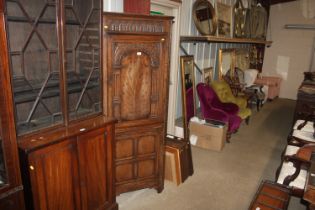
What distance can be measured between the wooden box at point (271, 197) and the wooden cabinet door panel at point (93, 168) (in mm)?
1213

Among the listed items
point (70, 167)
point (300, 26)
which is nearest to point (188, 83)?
point (70, 167)

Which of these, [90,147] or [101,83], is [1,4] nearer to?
[101,83]

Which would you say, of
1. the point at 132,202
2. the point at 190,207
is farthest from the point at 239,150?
the point at 132,202

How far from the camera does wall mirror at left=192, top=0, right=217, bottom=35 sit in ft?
14.0

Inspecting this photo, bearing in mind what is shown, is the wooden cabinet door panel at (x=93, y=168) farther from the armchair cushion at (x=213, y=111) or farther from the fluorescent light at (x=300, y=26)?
the fluorescent light at (x=300, y=26)

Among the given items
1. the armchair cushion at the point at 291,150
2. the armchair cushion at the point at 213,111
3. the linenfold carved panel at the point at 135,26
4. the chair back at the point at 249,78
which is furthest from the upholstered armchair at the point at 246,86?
the linenfold carved panel at the point at 135,26

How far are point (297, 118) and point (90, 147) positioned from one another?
3755 millimetres

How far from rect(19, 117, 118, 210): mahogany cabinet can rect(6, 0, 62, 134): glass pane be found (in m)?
0.17

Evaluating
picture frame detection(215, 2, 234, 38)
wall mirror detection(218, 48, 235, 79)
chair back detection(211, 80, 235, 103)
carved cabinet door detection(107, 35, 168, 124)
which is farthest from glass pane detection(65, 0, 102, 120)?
wall mirror detection(218, 48, 235, 79)

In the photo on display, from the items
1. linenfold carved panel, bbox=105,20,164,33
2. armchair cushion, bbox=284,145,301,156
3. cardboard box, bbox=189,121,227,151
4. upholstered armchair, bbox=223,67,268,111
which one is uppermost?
linenfold carved panel, bbox=105,20,164,33

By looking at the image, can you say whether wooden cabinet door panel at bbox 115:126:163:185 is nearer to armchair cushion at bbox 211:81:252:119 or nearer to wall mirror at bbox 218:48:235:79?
armchair cushion at bbox 211:81:252:119

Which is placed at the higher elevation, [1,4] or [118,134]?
[1,4]

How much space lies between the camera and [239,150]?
13.0ft

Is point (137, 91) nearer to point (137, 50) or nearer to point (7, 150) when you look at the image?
point (137, 50)
